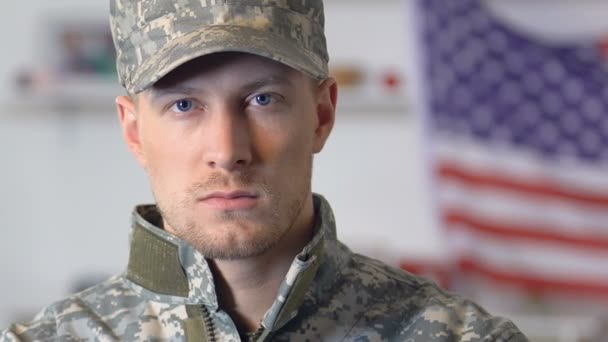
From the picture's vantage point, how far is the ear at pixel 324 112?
124 centimetres

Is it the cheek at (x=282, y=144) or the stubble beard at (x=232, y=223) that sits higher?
the cheek at (x=282, y=144)

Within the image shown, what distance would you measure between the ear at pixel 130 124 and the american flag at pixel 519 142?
2137 millimetres

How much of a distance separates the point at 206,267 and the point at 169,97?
0.58ft

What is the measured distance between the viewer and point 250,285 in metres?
1.20

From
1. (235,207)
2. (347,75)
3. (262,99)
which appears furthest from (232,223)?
(347,75)

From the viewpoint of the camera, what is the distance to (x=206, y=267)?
117 cm

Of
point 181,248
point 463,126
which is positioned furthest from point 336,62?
point 181,248

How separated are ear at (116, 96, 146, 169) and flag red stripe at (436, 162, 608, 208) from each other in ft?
7.06

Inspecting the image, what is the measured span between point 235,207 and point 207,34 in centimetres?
17

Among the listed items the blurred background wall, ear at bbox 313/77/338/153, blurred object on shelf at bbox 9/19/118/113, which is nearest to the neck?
ear at bbox 313/77/338/153

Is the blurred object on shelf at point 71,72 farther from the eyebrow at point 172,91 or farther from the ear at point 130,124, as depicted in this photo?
the eyebrow at point 172,91

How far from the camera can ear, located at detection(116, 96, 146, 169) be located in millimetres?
1242

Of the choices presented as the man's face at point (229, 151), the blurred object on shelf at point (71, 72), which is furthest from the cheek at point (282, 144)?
the blurred object on shelf at point (71, 72)

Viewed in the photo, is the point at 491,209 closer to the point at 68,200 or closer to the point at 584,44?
the point at 584,44
